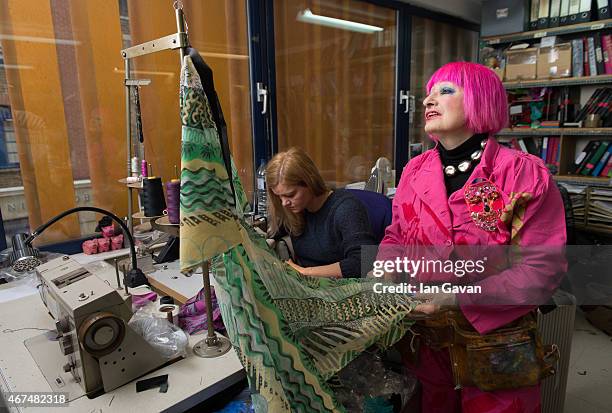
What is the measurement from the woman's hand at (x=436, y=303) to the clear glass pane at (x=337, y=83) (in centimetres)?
192

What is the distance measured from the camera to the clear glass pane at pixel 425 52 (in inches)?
145

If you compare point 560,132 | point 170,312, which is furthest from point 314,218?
point 560,132

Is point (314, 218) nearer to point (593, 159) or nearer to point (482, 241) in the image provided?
point (482, 241)

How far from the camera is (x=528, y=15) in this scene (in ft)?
11.3

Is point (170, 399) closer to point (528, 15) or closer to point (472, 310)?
point (472, 310)

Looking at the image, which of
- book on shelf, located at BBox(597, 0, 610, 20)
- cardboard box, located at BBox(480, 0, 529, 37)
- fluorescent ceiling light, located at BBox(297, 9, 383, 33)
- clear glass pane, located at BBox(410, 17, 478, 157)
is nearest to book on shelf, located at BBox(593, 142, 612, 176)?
book on shelf, located at BBox(597, 0, 610, 20)

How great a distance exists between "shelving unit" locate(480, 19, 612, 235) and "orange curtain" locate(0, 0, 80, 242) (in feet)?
8.76

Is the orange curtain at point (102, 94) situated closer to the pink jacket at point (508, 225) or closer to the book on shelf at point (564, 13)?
the pink jacket at point (508, 225)

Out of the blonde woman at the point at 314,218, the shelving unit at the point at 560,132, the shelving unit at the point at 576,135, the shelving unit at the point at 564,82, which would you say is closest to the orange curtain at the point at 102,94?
the blonde woman at the point at 314,218

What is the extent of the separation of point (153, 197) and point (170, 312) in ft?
1.97

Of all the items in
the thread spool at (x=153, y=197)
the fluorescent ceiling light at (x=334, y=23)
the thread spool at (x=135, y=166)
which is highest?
the fluorescent ceiling light at (x=334, y=23)

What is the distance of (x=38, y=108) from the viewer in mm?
1935

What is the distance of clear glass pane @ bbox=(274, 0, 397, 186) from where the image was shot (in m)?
2.82

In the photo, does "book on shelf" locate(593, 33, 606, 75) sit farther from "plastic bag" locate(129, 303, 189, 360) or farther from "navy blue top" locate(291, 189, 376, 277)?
"plastic bag" locate(129, 303, 189, 360)
